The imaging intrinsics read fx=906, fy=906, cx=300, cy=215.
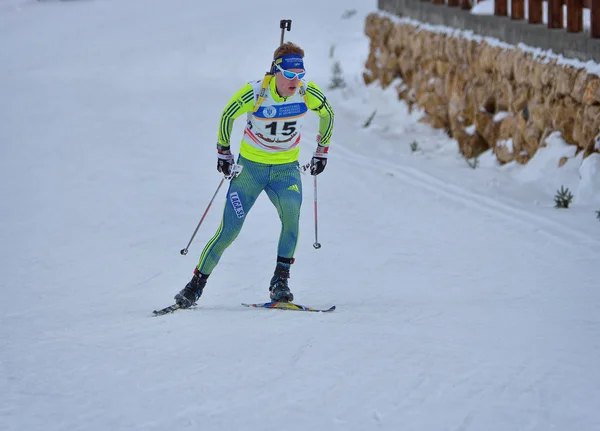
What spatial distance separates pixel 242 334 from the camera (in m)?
5.51

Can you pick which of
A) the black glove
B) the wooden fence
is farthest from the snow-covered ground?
the wooden fence

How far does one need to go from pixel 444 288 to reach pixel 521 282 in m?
0.57

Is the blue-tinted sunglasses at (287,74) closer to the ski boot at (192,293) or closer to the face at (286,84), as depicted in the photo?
the face at (286,84)

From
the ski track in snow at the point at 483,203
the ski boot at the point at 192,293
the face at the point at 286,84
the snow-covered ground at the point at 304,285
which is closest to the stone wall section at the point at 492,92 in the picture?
the snow-covered ground at the point at 304,285

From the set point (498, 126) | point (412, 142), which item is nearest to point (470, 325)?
point (498, 126)

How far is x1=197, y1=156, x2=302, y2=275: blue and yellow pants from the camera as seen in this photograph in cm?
612

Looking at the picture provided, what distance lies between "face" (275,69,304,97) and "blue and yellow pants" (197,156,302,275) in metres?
0.52

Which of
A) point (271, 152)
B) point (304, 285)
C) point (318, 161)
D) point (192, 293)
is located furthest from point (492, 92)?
point (192, 293)

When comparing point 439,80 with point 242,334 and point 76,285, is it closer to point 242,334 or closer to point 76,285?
point 76,285

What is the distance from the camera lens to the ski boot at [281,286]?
20.4ft

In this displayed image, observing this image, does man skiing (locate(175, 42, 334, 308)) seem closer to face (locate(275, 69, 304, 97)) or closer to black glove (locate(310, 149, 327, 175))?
face (locate(275, 69, 304, 97))

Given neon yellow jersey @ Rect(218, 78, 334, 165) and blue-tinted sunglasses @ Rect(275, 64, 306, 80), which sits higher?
blue-tinted sunglasses @ Rect(275, 64, 306, 80)

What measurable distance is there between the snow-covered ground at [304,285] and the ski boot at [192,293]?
80 millimetres

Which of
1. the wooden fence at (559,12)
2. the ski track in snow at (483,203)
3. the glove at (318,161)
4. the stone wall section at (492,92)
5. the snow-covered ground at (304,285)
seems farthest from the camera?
the stone wall section at (492,92)
